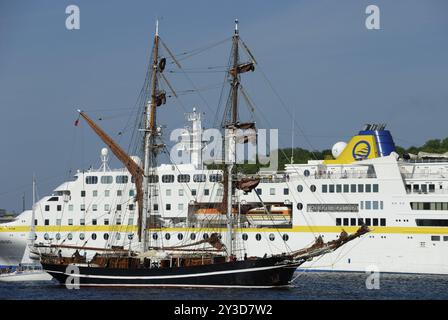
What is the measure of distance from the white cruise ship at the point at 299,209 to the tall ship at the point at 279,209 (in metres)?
0.07

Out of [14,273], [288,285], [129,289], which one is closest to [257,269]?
[288,285]

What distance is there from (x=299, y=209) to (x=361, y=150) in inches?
270

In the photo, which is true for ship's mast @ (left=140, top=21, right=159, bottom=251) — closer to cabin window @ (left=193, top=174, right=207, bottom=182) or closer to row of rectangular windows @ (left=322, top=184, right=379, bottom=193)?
cabin window @ (left=193, top=174, right=207, bottom=182)

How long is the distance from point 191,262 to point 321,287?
286 inches

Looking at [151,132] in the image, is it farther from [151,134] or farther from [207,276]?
[207,276]

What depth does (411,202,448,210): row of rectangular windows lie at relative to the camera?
2057 inches

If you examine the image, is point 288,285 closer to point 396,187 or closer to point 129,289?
point 129,289

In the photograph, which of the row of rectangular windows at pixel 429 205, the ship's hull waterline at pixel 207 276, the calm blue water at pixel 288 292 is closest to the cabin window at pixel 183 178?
the calm blue water at pixel 288 292

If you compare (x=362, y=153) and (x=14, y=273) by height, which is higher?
(x=362, y=153)

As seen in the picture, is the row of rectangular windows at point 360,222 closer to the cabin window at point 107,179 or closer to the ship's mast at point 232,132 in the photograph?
the ship's mast at point 232,132

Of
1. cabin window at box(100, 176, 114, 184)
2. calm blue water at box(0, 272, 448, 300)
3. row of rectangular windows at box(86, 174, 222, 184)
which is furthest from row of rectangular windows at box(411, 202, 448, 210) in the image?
cabin window at box(100, 176, 114, 184)

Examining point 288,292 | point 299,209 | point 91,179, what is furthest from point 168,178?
point 288,292
